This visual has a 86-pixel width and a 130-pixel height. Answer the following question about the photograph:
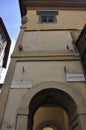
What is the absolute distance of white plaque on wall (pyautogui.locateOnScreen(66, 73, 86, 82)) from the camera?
5.15m

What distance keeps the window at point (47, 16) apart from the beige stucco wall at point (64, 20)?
214mm

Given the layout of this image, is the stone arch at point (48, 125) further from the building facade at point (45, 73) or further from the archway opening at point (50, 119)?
the building facade at point (45, 73)

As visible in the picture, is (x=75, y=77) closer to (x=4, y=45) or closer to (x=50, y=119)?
(x=50, y=119)

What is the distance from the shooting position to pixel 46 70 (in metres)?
5.50

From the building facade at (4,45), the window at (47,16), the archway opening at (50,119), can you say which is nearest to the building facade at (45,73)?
the window at (47,16)

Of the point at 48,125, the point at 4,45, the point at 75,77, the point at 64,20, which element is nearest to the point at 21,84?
the point at 75,77

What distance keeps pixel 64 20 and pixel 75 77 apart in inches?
160

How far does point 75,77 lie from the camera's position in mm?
5211

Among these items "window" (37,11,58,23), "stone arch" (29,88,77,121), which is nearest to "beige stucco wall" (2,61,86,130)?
"stone arch" (29,88,77,121)

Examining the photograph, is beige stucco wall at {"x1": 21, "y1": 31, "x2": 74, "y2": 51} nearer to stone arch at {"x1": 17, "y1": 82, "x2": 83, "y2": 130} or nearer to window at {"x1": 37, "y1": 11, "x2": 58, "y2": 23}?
window at {"x1": 37, "y1": 11, "x2": 58, "y2": 23}

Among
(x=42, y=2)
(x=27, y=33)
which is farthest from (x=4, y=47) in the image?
(x=27, y=33)

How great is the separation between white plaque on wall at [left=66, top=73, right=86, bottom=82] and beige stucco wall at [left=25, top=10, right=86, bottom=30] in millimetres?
3274

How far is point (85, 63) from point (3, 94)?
2.83 m

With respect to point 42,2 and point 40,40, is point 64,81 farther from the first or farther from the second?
point 42,2
